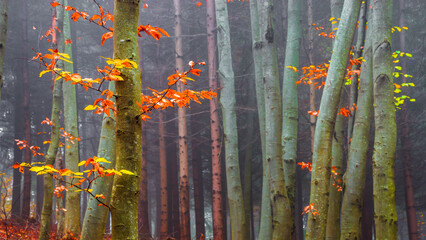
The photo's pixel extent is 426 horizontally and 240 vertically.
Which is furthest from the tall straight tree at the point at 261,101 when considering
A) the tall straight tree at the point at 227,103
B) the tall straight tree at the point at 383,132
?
the tall straight tree at the point at 383,132

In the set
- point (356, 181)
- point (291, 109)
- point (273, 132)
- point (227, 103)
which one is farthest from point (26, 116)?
point (356, 181)

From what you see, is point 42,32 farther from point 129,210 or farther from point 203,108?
point 129,210

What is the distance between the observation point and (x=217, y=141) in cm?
1154

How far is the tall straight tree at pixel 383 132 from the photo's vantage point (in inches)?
180

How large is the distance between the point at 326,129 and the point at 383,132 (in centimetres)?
A: 71

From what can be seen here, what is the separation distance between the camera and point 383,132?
15.5 ft

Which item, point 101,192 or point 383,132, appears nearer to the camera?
point 383,132

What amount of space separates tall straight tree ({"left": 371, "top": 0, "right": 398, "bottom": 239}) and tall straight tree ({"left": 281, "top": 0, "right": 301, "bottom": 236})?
2546 mm

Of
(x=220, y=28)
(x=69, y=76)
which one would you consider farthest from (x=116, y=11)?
(x=220, y=28)

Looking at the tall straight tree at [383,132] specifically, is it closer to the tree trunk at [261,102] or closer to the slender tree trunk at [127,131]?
the tree trunk at [261,102]

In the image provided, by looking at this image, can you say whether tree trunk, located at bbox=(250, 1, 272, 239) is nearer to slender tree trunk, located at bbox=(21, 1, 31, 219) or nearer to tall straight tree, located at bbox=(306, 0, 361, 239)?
tall straight tree, located at bbox=(306, 0, 361, 239)

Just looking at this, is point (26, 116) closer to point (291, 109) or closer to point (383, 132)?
point (291, 109)

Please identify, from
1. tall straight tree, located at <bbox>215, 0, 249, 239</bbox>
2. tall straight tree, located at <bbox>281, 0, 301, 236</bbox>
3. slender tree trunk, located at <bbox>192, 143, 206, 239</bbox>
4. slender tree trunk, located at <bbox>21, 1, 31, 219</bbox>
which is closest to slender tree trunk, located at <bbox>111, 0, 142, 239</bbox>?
tall straight tree, located at <bbox>281, 0, 301, 236</bbox>

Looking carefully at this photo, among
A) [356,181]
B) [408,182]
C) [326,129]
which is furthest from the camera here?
[408,182]
